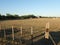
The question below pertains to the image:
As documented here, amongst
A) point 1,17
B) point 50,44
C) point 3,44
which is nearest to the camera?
point 3,44

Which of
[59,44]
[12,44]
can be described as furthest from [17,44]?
[59,44]

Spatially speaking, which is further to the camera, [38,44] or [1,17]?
[1,17]

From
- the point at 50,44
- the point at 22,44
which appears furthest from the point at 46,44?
the point at 22,44

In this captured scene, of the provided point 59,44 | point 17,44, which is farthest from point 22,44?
point 59,44

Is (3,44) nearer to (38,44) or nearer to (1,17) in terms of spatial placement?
(38,44)

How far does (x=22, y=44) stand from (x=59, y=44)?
3.35 m

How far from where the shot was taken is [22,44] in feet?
50.4

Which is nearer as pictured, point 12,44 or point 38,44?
point 12,44

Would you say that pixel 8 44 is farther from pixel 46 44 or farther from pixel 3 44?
pixel 46 44

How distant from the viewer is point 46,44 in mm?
16156

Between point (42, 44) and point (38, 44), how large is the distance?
0.37 meters

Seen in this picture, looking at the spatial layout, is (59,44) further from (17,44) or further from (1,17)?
(1,17)

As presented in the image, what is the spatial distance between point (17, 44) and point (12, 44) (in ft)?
1.26

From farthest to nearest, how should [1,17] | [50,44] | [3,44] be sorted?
1. [1,17]
2. [50,44]
3. [3,44]
